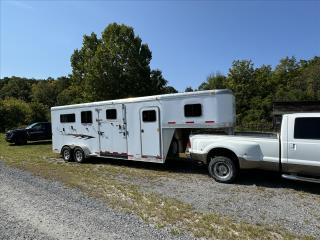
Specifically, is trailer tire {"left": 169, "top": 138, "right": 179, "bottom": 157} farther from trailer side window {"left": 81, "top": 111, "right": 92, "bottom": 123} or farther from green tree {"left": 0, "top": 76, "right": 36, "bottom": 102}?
green tree {"left": 0, "top": 76, "right": 36, "bottom": 102}

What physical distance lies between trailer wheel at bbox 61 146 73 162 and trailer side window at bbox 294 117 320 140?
387 inches

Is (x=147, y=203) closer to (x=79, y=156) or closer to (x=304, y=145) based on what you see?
(x=304, y=145)

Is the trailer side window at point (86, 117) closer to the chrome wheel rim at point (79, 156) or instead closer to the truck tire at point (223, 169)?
the chrome wheel rim at point (79, 156)

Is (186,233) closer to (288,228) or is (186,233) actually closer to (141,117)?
(288,228)

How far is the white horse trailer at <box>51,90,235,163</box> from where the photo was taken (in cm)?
1056

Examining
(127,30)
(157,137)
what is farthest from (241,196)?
(127,30)

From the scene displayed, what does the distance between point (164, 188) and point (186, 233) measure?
3461mm

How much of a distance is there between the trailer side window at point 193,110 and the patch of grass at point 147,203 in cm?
209

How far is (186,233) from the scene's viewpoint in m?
5.81

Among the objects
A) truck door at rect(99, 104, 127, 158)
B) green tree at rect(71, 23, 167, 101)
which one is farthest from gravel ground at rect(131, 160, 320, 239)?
green tree at rect(71, 23, 167, 101)

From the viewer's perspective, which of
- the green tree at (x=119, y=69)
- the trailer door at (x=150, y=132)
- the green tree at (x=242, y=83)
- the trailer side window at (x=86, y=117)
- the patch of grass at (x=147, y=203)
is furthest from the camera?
the green tree at (x=242, y=83)

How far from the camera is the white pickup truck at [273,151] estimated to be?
26.8 ft

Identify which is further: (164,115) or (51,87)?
(51,87)

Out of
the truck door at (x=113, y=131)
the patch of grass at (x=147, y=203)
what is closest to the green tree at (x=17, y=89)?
the truck door at (x=113, y=131)
